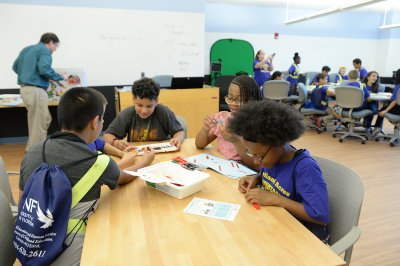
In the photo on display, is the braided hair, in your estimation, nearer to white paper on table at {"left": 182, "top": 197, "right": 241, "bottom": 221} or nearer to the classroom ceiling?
white paper on table at {"left": 182, "top": 197, "right": 241, "bottom": 221}

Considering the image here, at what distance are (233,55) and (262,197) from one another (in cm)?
737

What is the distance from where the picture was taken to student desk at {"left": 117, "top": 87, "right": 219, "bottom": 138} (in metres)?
3.69

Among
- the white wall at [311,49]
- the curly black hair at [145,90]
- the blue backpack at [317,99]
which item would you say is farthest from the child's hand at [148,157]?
the white wall at [311,49]

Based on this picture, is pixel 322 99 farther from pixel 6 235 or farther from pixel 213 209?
pixel 6 235

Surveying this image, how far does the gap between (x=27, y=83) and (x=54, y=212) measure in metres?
3.43

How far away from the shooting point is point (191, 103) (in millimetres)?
3832

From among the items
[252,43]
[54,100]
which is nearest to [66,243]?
[54,100]

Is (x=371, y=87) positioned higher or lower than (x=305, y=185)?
higher

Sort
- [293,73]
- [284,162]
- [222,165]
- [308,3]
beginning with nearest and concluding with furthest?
[284,162]
[222,165]
[293,73]
[308,3]

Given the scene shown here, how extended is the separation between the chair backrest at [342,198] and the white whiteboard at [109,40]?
169 inches

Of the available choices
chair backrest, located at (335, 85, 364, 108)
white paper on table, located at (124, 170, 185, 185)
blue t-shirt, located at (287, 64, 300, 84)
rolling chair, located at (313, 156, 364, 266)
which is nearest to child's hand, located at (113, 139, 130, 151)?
white paper on table, located at (124, 170, 185, 185)

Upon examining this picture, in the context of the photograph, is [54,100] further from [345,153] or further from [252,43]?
[252,43]

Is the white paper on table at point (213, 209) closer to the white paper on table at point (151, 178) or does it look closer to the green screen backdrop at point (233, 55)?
the white paper on table at point (151, 178)

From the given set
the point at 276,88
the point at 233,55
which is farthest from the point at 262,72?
the point at 276,88
